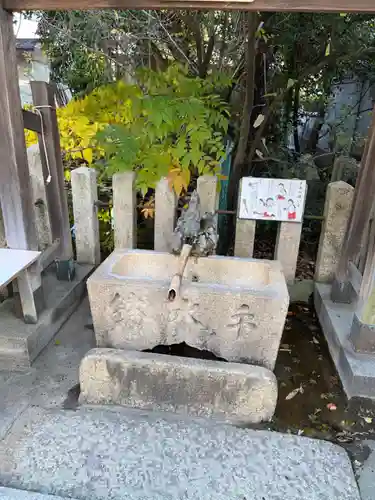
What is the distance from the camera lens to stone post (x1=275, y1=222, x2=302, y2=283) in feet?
13.0

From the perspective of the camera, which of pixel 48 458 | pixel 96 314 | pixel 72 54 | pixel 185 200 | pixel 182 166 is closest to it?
pixel 48 458

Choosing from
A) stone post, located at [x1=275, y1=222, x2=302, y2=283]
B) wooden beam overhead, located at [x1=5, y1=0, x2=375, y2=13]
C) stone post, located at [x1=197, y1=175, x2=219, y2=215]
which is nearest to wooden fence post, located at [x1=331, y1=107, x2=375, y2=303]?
stone post, located at [x1=275, y1=222, x2=302, y2=283]

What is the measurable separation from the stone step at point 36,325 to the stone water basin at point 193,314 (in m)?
0.60

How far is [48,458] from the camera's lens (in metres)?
2.40

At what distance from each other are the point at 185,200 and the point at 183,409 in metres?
2.28

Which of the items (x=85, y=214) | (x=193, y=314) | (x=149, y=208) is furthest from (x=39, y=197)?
(x=193, y=314)

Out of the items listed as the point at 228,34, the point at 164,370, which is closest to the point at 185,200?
the point at 164,370

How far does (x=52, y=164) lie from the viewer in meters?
3.76

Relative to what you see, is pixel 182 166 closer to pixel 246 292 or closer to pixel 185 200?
pixel 185 200

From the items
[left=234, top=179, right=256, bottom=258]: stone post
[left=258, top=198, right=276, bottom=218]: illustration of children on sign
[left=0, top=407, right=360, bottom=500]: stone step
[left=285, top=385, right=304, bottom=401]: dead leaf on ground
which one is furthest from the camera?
[left=234, top=179, right=256, bottom=258]: stone post

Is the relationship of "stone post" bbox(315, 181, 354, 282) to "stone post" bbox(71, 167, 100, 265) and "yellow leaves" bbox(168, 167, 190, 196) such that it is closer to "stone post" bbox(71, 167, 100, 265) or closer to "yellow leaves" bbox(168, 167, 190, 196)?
"yellow leaves" bbox(168, 167, 190, 196)

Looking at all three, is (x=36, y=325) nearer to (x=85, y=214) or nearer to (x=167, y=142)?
(x=85, y=214)

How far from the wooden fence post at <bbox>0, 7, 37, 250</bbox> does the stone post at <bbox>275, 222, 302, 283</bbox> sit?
2395mm

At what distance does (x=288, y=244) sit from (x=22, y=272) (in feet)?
8.46
